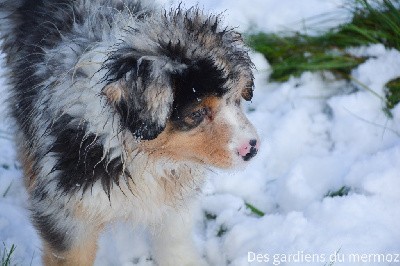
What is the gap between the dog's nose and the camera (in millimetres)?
2580

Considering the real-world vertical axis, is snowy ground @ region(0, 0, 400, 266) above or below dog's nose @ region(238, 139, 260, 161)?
below

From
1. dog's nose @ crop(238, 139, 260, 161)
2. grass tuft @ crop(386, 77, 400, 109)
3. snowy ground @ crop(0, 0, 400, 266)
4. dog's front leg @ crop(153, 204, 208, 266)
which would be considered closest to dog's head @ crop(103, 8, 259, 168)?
dog's nose @ crop(238, 139, 260, 161)

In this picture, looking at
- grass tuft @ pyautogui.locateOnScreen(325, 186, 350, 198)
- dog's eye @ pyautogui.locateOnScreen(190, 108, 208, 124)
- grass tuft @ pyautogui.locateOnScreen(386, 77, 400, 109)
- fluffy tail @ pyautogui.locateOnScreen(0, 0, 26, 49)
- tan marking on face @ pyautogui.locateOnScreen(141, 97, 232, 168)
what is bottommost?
grass tuft @ pyautogui.locateOnScreen(325, 186, 350, 198)

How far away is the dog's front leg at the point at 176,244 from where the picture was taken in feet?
11.4

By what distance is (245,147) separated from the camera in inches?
102

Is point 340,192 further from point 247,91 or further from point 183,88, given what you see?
point 183,88

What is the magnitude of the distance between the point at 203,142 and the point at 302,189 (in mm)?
1394

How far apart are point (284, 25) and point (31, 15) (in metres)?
2.05

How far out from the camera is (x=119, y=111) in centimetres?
251

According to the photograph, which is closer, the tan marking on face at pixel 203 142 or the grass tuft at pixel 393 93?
the tan marking on face at pixel 203 142

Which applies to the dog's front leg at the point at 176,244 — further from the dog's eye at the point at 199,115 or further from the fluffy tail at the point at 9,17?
the fluffy tail at the point at 9,17

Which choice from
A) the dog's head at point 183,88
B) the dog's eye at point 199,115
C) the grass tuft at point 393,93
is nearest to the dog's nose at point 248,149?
the dog's head at point 183,88

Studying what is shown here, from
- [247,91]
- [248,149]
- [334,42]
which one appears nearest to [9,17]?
[247,91]

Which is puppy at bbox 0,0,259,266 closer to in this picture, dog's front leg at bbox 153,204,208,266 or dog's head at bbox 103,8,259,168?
dog's head at bbox 103,8,259,168
